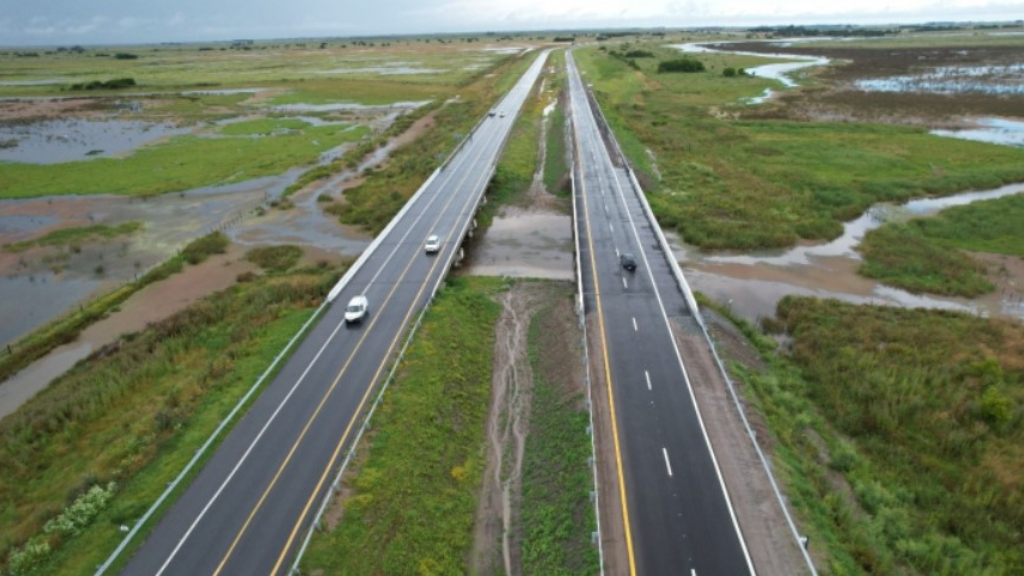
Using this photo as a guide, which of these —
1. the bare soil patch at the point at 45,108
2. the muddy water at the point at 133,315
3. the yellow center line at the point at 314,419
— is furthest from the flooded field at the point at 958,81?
the bare soil patch at the point at 45,108

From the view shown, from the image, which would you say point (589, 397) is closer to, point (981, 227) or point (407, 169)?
point (981, 227)

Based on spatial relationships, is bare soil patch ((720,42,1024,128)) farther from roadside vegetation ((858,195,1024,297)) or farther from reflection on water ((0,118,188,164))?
reflection on water ((0,118,188,164))

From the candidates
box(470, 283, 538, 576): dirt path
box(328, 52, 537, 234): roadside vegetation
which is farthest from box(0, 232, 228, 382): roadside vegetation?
box(470, 283, 538, 576): dirt path

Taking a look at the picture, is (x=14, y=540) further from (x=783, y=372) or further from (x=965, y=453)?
(x=965, y=453)

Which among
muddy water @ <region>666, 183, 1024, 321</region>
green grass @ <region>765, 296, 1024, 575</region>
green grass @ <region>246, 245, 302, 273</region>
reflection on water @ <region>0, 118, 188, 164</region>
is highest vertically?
reflection on water @ <region>0, 118, 188, 164</region>

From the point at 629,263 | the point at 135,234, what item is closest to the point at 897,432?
the point at 629,263

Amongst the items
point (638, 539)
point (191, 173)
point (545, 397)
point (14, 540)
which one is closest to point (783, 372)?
point (545, 397)

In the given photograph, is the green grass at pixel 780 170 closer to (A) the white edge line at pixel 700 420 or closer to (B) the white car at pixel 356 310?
(A) the white edge line at pixel 700 420
